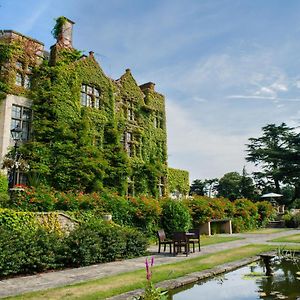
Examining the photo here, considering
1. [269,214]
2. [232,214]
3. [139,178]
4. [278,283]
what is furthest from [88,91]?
[278,283]

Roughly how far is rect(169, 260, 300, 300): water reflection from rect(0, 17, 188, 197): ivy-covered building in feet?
47.8

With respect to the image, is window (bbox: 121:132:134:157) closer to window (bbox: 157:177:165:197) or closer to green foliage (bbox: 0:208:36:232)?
window (bbox: 157:177:165:197)

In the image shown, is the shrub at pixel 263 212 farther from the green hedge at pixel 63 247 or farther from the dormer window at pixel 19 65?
the dormer window at pixel 19 65

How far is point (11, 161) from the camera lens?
19.1 metres

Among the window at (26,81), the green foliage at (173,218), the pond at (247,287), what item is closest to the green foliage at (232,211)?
the green foliage at (173,218)

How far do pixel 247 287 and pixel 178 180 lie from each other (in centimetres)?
2643

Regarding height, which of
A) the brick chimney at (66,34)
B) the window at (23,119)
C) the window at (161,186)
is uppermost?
the brick chimney at (66,34)

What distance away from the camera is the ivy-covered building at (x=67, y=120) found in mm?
20359

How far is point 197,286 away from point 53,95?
17.4 m

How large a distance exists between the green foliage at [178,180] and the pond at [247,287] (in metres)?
23.5

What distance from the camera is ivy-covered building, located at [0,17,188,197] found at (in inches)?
802

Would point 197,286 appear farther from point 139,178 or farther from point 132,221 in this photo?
point 139,178

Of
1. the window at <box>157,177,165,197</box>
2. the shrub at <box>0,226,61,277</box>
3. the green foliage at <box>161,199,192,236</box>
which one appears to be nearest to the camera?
the shrub at <box>0,226,61,277</box>

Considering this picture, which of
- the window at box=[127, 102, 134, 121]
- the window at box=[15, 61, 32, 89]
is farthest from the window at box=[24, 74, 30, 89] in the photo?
the window at box=[127, 102, 134, 121]
